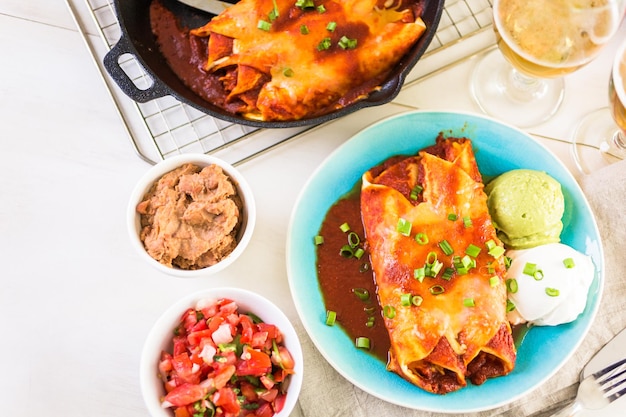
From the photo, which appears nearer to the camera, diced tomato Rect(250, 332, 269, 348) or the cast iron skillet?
diced tomato Rect(250, 332, 269, 348)

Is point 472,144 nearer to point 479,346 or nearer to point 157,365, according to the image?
point 479,346

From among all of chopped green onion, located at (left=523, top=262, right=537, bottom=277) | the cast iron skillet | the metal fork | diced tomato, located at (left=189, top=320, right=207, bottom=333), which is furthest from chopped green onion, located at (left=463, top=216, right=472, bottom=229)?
diced tomato, located at (left=189, top=320, right=207, bottom=333)

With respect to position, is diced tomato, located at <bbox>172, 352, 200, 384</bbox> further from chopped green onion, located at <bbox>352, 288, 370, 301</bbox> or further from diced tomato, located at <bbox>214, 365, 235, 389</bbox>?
chopped green onion, located at <bbox>352, 288, 370, 301</bbox>

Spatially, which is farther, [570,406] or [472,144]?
[472,144]

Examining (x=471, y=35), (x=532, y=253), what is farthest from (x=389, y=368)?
(x=471, y=35)

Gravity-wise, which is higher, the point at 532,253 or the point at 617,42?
the point at 617,42

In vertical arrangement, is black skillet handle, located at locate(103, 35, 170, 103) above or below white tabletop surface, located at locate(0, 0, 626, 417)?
above

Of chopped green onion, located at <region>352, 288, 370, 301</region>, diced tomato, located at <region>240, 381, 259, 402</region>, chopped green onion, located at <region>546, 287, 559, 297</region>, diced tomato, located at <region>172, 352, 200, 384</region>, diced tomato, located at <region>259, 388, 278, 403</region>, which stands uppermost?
diced tomato, located at <region>172, 352, 200, 384</region>
